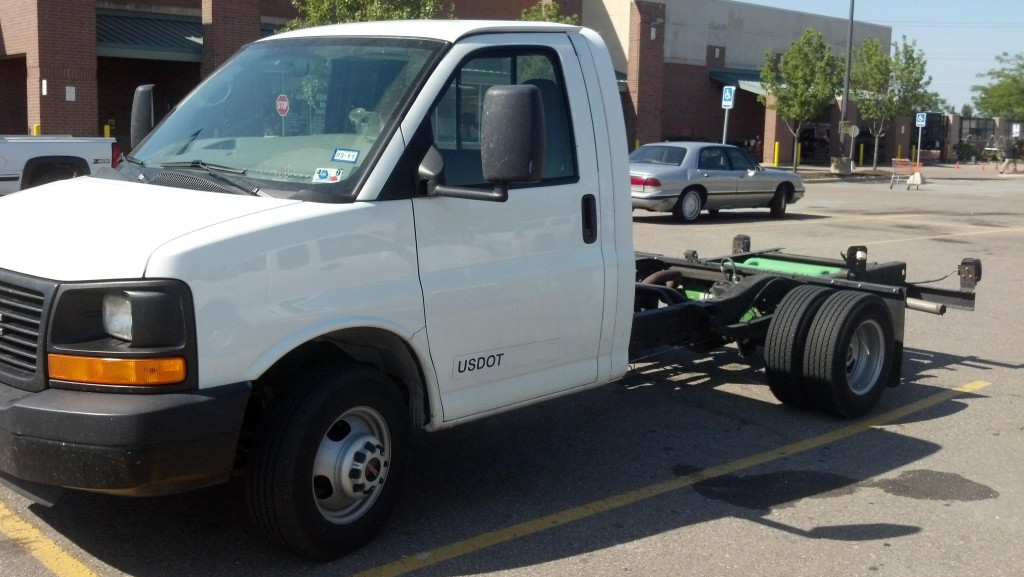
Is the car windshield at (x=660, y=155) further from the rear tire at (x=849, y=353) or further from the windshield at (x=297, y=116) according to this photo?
the windshield at (x=297, y=116)

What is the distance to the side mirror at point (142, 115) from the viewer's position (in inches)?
234

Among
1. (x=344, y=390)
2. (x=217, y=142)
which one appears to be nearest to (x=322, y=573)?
(x=344, y=390)

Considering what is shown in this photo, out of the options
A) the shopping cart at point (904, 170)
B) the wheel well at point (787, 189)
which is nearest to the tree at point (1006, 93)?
the shopping cart at point (904, 170)

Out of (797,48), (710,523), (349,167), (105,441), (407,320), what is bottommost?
(710,523)

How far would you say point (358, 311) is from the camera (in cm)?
429

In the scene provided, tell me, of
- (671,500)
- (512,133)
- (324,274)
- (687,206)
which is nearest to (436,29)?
(512,133)

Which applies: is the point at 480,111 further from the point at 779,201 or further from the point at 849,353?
the point at 779,201

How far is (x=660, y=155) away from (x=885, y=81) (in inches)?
1176

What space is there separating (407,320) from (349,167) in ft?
2.20

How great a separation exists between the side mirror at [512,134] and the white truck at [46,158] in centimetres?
1233

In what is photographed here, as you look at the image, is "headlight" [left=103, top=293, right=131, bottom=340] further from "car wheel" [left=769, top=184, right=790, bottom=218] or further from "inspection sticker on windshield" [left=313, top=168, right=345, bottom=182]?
"car wheel" [left=769, top=184, right=790, bottom=218]

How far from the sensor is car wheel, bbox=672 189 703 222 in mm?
20688

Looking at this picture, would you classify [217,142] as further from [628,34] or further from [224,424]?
[628,34]

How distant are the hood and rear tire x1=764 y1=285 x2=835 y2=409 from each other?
11.7ft
